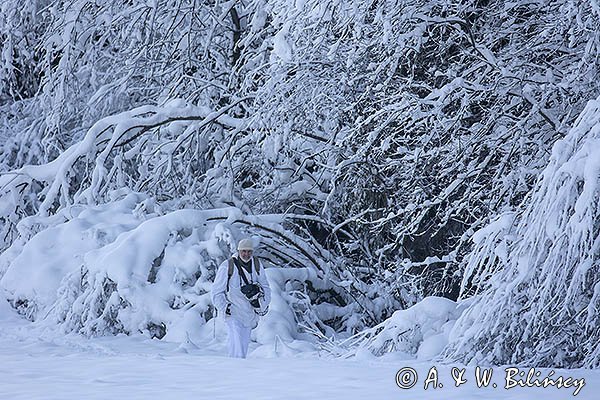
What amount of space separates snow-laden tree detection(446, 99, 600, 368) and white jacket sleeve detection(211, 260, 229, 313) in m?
2.06

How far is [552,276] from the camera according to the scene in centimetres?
860

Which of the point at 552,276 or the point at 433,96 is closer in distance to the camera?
the point at 552,276

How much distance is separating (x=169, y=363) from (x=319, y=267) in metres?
6.82

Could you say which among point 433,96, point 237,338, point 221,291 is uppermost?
point 433,96

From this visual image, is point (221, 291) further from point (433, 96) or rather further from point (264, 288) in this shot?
point (433, 96)

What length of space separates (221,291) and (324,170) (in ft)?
18.2

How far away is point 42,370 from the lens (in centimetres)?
741

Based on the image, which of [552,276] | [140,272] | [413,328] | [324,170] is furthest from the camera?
[324,170]

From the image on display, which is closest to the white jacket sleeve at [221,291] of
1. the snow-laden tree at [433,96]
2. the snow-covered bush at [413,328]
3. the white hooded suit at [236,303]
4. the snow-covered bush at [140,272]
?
the white hooded suit at [236,303]

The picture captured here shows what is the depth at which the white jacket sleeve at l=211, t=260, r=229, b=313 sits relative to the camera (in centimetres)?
Answer: 981

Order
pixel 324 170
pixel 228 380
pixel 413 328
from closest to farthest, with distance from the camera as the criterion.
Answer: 1. pixel 228 380
2. pixel 413 328
3. pixel 324 170

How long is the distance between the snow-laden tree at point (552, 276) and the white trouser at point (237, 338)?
1905 millimetres

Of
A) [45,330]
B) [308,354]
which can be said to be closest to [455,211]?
[308,354]

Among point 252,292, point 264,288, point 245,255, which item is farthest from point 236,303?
point 245,255
